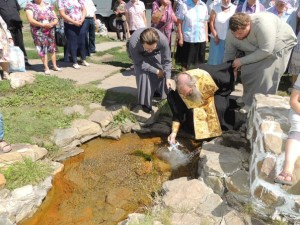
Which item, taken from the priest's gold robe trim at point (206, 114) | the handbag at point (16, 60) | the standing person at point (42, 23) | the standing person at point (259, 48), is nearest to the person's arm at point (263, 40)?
the standing person at point (259, 48)

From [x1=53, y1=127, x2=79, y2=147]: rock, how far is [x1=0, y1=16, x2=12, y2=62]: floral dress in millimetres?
2046

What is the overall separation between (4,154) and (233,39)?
9.86 feet

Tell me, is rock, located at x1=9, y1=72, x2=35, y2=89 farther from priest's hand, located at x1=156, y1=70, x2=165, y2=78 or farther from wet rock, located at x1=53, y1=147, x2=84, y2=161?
priest's hand, located at x1=156, y1=70, x2=165, y2=78

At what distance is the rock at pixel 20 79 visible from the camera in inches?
218

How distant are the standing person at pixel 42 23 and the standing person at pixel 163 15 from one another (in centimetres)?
177

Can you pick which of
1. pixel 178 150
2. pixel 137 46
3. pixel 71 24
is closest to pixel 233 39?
pixel 137 46

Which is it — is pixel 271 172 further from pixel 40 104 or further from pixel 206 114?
pixel 40 104

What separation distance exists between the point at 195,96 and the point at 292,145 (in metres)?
1.41

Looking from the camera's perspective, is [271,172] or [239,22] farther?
[239,22]

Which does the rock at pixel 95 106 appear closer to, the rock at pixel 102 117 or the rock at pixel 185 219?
the rock at pixel 102 117

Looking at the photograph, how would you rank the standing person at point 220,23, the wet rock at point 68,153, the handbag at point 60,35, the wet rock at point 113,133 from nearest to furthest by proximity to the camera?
the wet rock at point 68,153, the wet rock at point 113,133, the standing person at point 220,23, the handbag at point 60,35

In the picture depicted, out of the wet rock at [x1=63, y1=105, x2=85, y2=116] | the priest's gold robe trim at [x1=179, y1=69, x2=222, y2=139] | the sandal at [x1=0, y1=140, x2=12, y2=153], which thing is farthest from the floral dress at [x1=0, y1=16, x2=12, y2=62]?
the priest's gold robe trim at [x1=179, y1=69, x2=222, y2=139]

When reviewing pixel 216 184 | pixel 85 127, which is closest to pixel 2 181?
pixel 85 127

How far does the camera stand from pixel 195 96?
3.87 meters
